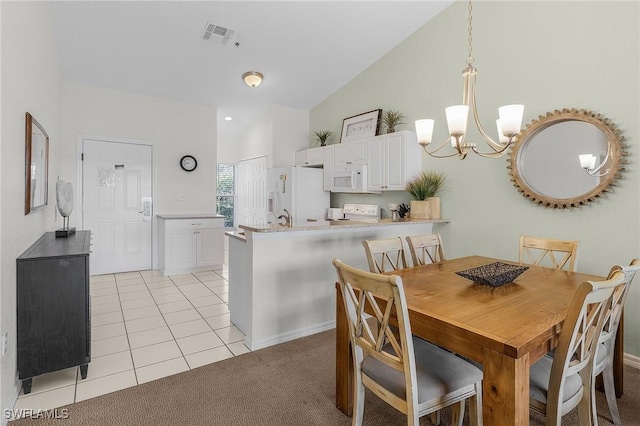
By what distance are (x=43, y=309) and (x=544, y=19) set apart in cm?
448

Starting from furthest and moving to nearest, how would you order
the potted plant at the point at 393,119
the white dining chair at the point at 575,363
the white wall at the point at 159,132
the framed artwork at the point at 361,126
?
the white wall at the point at 159,132 < the framed artwork at the point at 361,126 < the potted plant at the point at 393,119 < the white dining chair at the point at 575,363

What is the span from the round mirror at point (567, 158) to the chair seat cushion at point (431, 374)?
2128mm

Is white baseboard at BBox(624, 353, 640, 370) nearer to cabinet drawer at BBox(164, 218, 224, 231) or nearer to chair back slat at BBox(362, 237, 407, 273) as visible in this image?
chair back slat at BBox(362, 237, 407, 273)

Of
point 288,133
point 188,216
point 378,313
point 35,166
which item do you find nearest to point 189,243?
point 188,216

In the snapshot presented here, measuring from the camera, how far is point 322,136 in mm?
5457

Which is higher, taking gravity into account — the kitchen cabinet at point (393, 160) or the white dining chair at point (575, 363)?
the kitchen cabinet at point (393, 160)

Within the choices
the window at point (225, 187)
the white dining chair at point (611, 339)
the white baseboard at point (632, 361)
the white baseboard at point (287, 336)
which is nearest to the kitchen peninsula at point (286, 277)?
the white baseboard at point (287, 336)

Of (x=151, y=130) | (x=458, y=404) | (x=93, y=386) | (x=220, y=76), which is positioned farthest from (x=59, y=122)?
(x=458, y=404)

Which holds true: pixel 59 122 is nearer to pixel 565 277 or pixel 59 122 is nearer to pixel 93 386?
pixel 93 386

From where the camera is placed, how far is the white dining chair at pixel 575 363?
129 centimetres

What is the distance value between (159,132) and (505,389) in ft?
18.4

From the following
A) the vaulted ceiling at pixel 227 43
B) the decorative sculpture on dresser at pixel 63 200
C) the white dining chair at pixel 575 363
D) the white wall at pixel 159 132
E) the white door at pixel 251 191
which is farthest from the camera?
the white door at pixel 251 191

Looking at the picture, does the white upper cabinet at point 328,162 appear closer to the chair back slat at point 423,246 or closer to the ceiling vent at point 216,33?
the ceiling vent at point 216,33

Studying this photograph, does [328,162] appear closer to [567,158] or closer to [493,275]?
[567,158]
